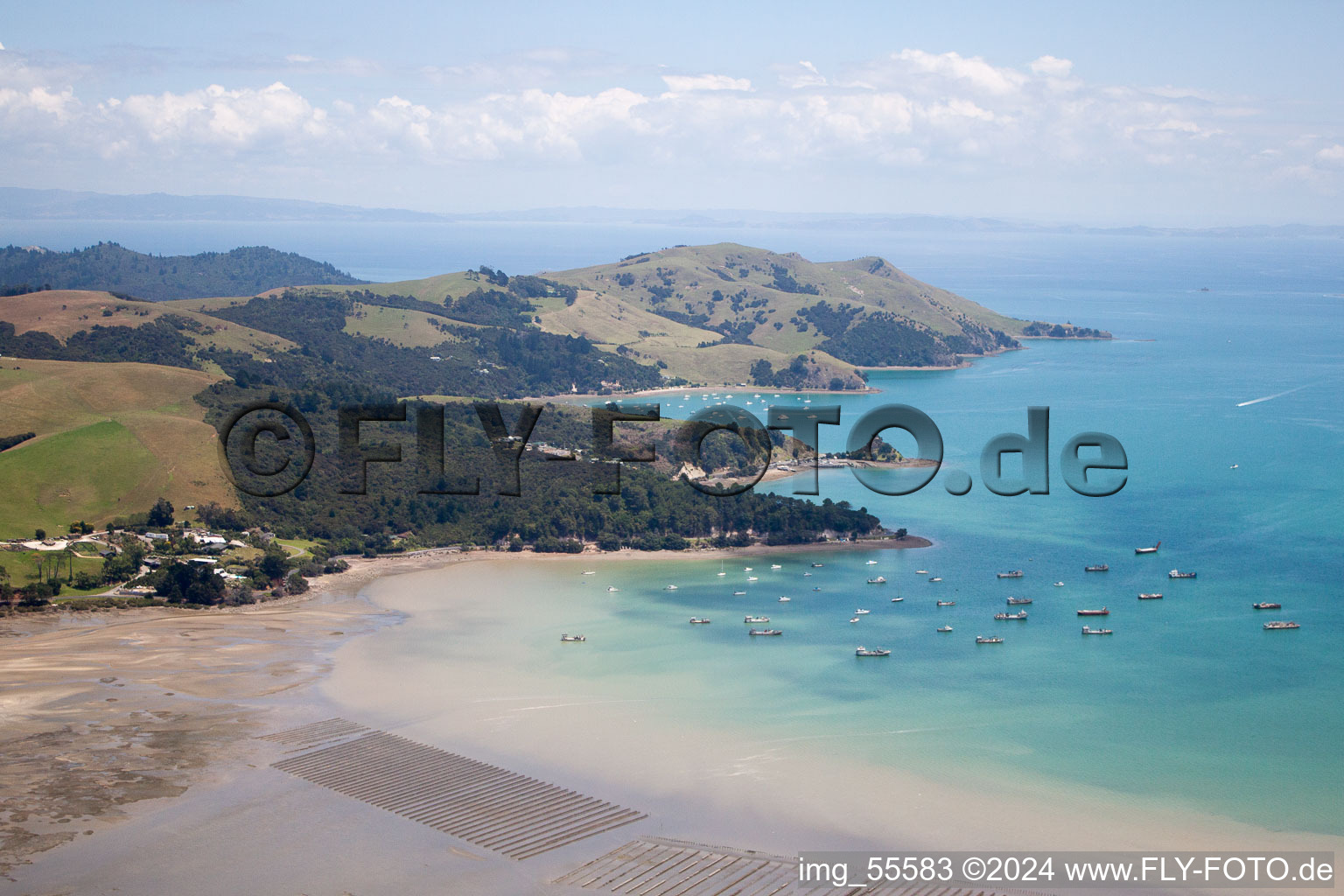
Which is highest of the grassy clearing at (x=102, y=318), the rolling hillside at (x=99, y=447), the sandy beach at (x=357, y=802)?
the grassy clearing at (x=102, y=318)

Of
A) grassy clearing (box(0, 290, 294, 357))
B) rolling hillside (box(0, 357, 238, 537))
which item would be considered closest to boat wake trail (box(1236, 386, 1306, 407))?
grassy clearing (box(0, 290, 294, 357))

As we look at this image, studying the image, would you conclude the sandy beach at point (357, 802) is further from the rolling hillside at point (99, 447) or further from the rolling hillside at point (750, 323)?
the rolling hillside at point (750, 323)

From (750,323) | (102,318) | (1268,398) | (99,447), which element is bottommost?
(99,447)

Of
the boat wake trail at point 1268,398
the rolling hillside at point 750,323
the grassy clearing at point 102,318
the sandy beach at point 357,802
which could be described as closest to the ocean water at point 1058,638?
the sandy beach at point 357,802

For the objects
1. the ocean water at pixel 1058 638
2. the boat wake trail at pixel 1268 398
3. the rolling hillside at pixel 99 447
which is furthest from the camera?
the boat wake trail at pixel 1268 398

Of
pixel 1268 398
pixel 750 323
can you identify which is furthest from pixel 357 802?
pixel 750 323

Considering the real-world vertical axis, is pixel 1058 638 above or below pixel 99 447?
below

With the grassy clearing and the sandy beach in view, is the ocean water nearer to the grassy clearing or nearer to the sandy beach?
the sandy beach

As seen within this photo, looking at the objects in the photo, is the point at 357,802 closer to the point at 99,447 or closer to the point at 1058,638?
the point at 1058,638
